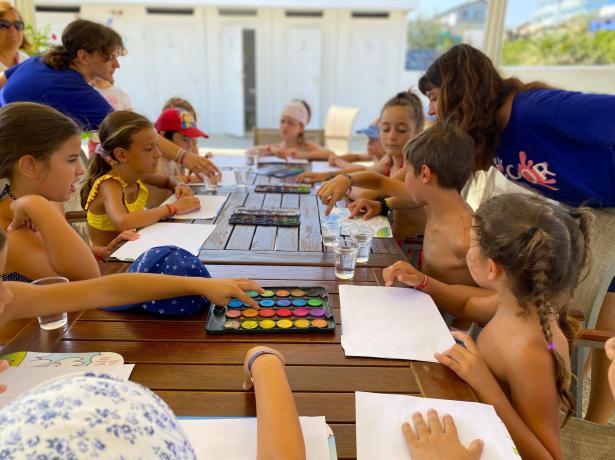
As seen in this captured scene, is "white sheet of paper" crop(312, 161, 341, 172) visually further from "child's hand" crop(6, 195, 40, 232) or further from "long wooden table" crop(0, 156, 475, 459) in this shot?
"child's hand" crop(6, 195, 40, 232)

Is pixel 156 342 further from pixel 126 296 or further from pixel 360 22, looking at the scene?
pixel 360 22

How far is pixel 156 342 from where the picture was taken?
1050 millimetres

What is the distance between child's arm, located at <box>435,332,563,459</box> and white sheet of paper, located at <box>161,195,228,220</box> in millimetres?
1335

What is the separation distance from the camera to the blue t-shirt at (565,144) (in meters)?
1.57

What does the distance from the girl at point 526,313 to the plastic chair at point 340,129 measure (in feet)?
15.8

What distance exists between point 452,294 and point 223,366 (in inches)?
30.8

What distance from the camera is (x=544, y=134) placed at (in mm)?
1675

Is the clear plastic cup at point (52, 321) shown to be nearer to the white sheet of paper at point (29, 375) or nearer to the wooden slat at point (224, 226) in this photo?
the white sheet of paper at point (29, 375)

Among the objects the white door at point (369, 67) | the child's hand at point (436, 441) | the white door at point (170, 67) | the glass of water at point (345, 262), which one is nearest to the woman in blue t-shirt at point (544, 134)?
the glass of water at point (345, 262)

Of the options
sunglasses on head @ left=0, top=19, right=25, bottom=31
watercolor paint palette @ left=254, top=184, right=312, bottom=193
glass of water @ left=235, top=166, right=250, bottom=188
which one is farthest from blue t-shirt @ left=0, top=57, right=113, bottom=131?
watercolor paint palette @ left=254, top=184, right=312, bottom=193

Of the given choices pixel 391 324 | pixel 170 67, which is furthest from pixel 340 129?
pixel 391 324

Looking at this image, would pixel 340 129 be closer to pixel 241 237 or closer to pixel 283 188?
pixel 283 188

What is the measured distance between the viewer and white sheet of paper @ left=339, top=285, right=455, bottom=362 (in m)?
1.04

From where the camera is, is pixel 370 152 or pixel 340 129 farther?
pixel 340 129
